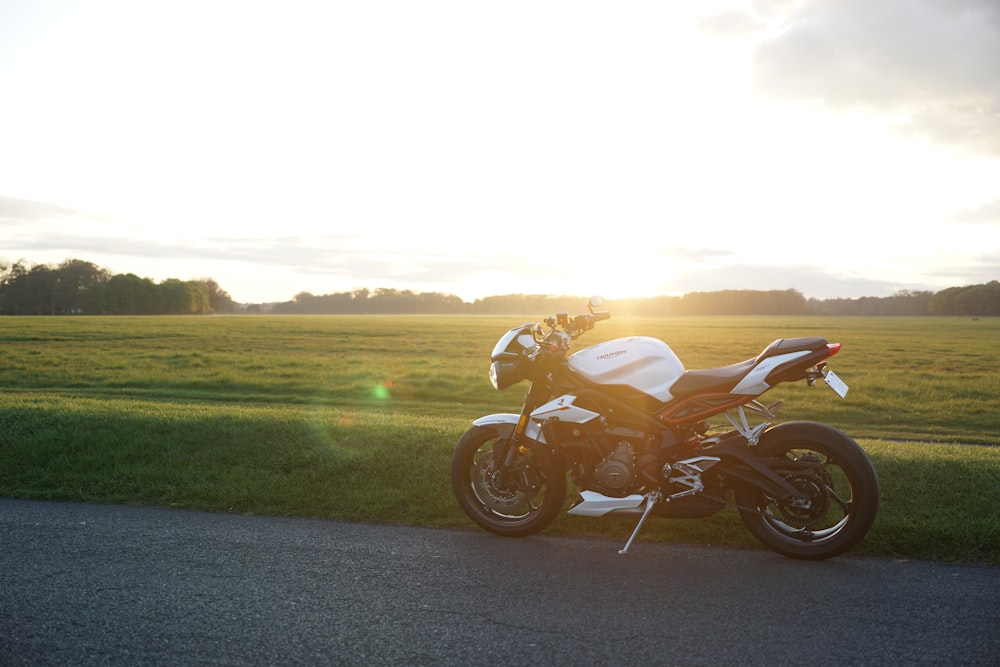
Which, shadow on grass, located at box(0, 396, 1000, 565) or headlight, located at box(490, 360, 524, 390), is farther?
headlight, located at box(490, 360, 524, 390)

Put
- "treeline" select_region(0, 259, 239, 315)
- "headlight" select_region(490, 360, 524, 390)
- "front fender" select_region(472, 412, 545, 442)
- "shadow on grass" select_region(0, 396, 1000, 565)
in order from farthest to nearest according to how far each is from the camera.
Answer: "treeline" select_region(0, 259, 239, 315) < "headlight" select_region(490, 360, 524, 390) < "front fender" select_region(472, 412, 545, 442) < "shadow on grass" select_region(0, 396, 1000, 565)

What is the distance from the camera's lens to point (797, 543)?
17.5ft

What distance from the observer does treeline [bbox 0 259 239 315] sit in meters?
116

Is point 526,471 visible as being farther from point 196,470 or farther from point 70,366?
point 70,366

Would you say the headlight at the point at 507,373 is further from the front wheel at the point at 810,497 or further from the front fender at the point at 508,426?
the front wheel at the point at 810,497

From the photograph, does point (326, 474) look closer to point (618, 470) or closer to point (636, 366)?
point (618, 470)

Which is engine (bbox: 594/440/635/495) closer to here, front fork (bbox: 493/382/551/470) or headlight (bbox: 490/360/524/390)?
front fork (bbox: 493/382/551/470)

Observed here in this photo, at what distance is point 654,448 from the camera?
562 cm

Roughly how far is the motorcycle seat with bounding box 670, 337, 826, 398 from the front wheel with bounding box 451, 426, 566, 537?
123 centimetres

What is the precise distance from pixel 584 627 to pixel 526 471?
Result: 208 centimetres

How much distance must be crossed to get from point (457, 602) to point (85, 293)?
135 metres

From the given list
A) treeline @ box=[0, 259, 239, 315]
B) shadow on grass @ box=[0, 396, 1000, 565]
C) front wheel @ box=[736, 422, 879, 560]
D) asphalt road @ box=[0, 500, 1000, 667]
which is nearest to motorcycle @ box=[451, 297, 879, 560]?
front wheel @ box=[736, 422, 879, 560]

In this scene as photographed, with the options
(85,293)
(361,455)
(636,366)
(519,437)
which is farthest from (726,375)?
(85,293)

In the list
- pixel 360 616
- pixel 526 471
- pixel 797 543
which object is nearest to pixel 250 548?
pixel 360 616
